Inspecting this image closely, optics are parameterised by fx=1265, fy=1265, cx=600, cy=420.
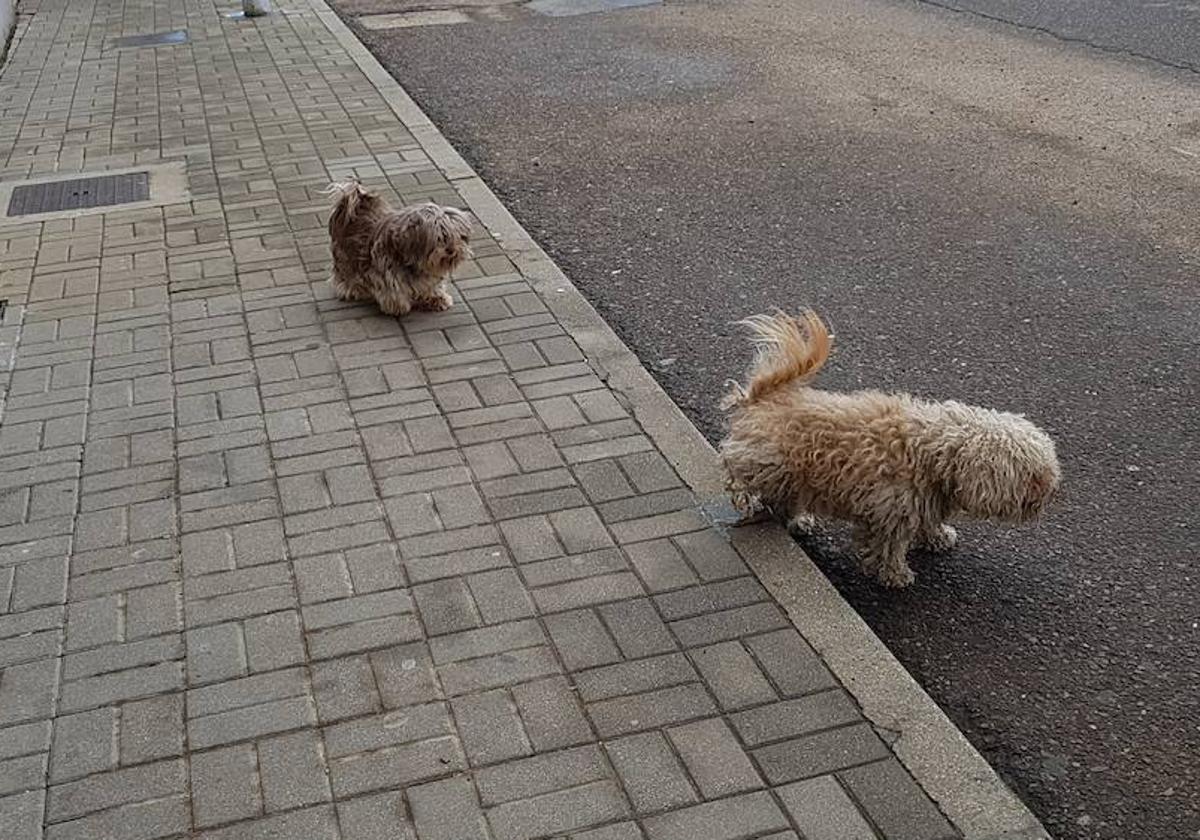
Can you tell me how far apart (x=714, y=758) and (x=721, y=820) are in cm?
23

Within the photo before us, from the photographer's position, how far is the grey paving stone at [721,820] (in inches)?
124

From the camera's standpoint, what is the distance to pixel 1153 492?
4734 mm

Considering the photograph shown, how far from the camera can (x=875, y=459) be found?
13.3 ft

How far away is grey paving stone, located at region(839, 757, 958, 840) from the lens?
3.18 meters

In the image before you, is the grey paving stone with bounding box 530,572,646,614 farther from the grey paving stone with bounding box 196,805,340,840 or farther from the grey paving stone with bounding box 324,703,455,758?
the grey paving stone with bounding box 196,805,340,840

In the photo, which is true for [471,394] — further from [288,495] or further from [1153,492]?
[1153,492]

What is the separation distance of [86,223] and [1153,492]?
6.29 meters

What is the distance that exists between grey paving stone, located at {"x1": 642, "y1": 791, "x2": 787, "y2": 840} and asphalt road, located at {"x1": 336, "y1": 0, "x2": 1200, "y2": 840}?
0.76 meters

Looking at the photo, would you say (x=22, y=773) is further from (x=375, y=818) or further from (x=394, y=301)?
(x=394, y=301)

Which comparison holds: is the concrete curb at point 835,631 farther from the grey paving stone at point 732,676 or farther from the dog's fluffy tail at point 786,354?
the dog's fluffy tail at point 786,354

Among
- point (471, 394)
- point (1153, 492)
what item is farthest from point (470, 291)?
point (1153, 492)

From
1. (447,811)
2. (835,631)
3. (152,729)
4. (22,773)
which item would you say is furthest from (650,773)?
(22,773)

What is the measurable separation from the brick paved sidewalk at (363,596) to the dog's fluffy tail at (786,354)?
22.7 inches

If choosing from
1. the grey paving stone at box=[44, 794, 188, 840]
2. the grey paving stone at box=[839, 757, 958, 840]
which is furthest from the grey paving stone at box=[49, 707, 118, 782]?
the grey paving stone at box=[839, 757, 958, 840]
